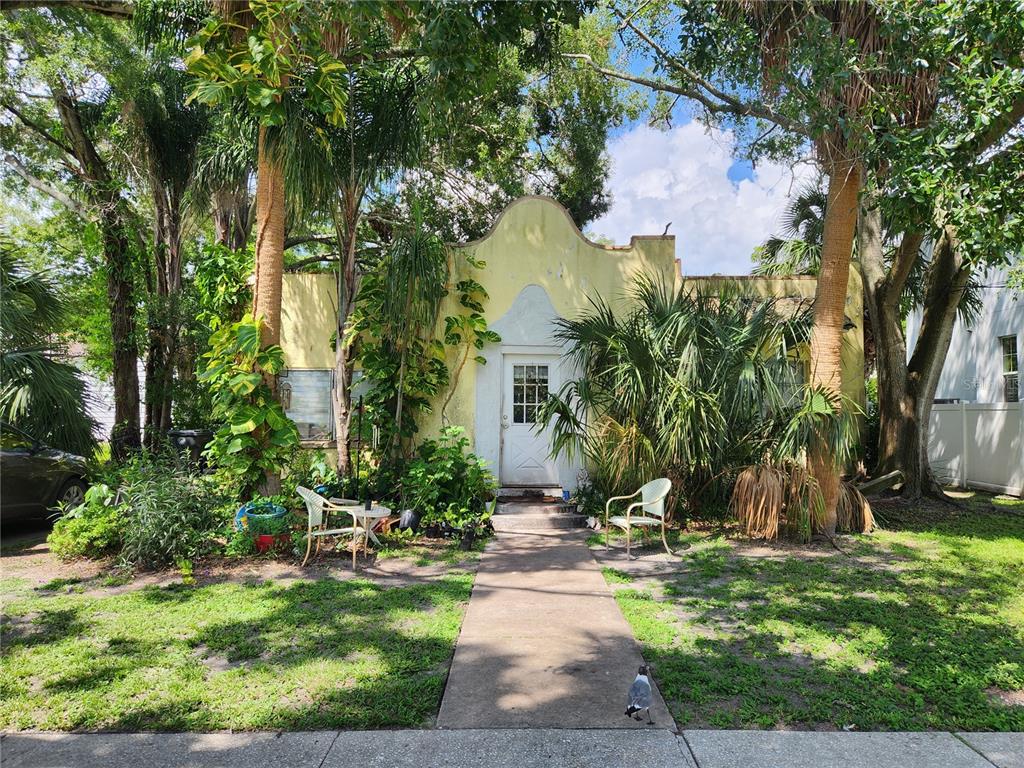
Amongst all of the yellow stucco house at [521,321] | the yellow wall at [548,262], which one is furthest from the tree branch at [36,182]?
the yellow wall at [548,262]

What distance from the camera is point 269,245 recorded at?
794cm

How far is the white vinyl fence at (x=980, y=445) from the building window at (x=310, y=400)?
40.0 ft

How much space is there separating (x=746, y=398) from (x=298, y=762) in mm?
6968

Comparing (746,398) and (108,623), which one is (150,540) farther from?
(746,398)

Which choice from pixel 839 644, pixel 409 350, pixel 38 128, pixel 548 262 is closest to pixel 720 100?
pixel 548 262

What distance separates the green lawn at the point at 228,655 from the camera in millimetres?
A: 3787

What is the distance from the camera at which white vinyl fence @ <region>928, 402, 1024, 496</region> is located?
1171 cm

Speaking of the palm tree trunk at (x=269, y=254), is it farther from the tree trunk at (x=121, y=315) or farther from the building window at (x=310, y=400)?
the tree trunk at (x=121, y=315)

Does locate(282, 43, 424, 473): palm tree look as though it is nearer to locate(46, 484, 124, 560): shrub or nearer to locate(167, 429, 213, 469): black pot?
locate(46, 484, 124, 560): shrub

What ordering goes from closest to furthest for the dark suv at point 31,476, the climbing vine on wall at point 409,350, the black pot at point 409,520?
the dark suv at point 31,476
the black pot at point 409,520
the climbing vine on wall at point 409,350

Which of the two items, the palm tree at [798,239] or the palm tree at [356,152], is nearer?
the palm tree at [356,152]

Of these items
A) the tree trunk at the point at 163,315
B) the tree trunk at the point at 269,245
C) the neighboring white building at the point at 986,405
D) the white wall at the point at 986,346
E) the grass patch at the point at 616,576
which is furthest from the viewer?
the white wall at the point at 986,346

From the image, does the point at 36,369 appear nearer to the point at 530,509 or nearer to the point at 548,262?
the point at 530,509

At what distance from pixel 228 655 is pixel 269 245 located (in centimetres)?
504
